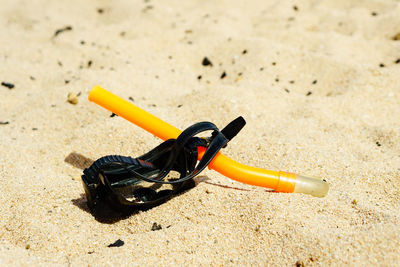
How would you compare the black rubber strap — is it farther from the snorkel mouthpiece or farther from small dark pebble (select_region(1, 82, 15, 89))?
small dark pebble (select_region(1, 82, 15, 89))

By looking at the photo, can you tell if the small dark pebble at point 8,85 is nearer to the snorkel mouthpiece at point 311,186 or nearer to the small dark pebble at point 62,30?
the small dark pebble at point 62,30

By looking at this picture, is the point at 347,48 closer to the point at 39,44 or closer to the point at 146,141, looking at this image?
the point at 146,141

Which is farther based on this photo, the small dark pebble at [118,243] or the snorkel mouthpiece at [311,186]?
the snorkel mouthpiece at [311,186]

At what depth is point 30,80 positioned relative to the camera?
2742 millimetres

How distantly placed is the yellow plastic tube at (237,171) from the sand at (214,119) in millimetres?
46

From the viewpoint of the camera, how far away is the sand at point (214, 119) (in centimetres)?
143

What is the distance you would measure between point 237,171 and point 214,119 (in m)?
0.70

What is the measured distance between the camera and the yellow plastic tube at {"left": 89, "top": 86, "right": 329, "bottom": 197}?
161 centimetres

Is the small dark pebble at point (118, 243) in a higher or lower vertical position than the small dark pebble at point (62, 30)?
lower

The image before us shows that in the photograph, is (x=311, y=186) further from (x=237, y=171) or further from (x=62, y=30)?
(x=62, y=30)

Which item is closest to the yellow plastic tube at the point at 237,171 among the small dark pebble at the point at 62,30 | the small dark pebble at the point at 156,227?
the small dark pebble at the point at 156,227

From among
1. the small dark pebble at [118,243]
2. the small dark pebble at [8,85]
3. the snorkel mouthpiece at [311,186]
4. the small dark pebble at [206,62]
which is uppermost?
the snorkel mouthpiece at [311,186]

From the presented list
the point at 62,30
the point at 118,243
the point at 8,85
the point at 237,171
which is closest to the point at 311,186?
the point at 237,171

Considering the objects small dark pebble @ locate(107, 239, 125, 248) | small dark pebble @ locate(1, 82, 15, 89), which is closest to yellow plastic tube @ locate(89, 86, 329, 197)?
small dark pebble @ locate(107, 239, 125, 248)
